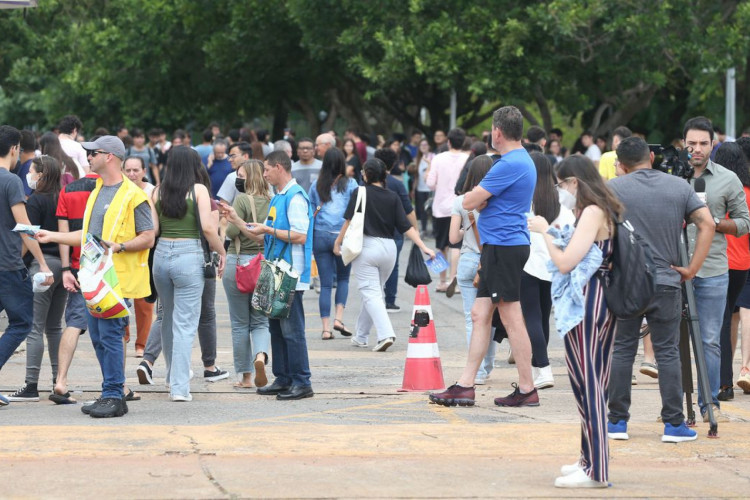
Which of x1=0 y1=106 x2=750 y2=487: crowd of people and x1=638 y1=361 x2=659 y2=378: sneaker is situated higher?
x1=0 y1=106 x2=750 y2=487: crowd of people

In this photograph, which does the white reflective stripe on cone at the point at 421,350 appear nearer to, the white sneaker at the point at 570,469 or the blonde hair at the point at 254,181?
the blonde hair at the point at 254,181

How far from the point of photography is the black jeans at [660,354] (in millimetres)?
7527

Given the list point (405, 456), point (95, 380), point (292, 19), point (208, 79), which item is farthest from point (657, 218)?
point (208, 79)

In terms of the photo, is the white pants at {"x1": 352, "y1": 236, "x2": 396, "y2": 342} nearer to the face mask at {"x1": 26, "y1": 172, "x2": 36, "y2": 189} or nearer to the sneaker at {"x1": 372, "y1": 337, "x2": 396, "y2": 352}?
the sneaker at {"x1": 372, "y1": 337, "x2": 396, "y2": 352}

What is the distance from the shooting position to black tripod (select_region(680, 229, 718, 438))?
26.0 ft

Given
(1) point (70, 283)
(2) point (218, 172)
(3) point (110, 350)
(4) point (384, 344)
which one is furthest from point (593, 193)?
(2) point (218, 172)

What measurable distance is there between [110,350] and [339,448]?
1.90 meters

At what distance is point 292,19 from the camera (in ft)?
101

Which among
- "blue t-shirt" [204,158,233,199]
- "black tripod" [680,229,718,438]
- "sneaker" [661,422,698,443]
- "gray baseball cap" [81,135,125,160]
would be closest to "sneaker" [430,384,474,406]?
"black tripod" [680,229,718,438]

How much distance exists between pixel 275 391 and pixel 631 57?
17251 millimetres

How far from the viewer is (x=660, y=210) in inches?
297

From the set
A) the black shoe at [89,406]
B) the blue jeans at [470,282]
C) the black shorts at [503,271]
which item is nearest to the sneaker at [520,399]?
the black shorts at [503,271]

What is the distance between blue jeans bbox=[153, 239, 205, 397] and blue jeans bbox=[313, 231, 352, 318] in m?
3.79

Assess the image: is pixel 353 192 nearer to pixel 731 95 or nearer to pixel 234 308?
pixel 234 308
